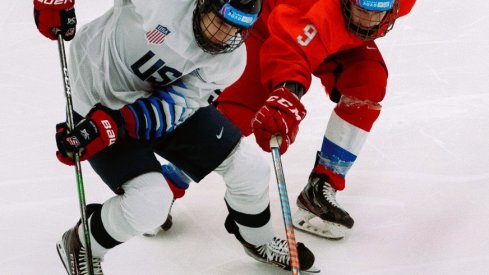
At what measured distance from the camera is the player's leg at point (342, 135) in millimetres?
2787

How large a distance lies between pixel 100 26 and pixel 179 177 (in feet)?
2.17

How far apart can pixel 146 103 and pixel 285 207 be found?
0.45 meters

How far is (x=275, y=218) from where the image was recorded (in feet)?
9.61

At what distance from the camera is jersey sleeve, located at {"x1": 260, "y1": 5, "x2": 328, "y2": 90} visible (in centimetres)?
266

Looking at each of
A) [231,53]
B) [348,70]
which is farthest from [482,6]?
[231,53]

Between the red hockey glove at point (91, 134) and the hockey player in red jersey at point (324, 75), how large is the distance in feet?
1.73

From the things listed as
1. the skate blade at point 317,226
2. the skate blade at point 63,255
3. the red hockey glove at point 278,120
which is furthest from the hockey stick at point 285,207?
the skate blade at point 63,255

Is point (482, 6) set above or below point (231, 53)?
below

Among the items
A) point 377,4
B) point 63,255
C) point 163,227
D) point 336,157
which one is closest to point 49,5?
point 63,255

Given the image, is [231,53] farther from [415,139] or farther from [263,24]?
[415,139]

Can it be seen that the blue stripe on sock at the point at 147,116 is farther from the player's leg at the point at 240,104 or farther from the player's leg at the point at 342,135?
the player's leg at the point at 342,135

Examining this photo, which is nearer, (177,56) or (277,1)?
(177,56)

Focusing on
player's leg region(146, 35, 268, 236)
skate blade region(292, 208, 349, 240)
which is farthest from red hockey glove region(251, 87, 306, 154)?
skate blade region(292, 208, 349, 240)

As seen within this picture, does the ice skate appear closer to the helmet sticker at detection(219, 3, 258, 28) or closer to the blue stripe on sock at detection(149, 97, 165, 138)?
the blue stripe on sock at detection(149, 97, 165, 138)
